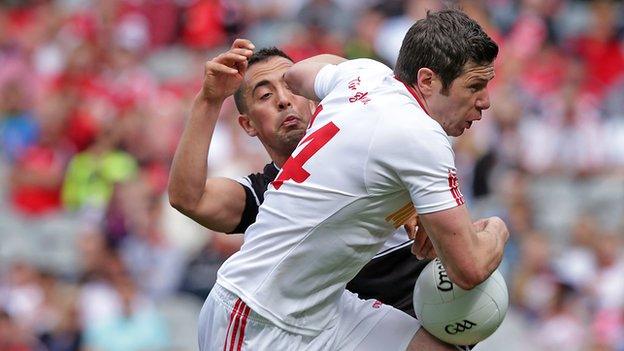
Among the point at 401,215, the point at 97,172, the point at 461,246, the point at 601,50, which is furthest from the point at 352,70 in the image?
the point at 601,50

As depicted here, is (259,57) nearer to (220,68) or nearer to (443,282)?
(220,68)

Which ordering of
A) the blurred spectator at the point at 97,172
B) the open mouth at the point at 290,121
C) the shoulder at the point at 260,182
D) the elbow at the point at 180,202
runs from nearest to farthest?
the elbow at the point at 180,202, the open mouth at the point at 290,121, the shoulder at the point at 260,182, the blurred spectator at the point at 97,172

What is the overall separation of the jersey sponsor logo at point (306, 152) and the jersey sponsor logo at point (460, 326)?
0.83 metres

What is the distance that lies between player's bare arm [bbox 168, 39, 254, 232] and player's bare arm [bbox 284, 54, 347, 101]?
23cm

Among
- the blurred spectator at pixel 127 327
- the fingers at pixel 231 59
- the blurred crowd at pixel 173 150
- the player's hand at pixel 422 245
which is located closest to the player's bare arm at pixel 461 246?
the player's hand at pixel 422 245

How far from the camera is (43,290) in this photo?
448 inches

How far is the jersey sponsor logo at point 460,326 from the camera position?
5.33m

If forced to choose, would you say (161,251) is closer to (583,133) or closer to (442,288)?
(583,133)

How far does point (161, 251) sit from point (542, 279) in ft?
10.6

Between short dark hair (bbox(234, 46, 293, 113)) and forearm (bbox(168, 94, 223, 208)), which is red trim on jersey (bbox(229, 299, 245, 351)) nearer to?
forearm (bbox(168, 94, 223, 208))

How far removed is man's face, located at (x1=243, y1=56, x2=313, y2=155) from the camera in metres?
6.12

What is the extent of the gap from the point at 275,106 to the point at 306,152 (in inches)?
39.0

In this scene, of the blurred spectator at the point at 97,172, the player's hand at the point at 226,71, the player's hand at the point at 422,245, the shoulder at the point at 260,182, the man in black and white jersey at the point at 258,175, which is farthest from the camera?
the blurred spectator at the point at 97,172

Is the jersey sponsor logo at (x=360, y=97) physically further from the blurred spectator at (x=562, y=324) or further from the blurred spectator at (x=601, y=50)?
the blurred spectator at (x=601, y=50)
